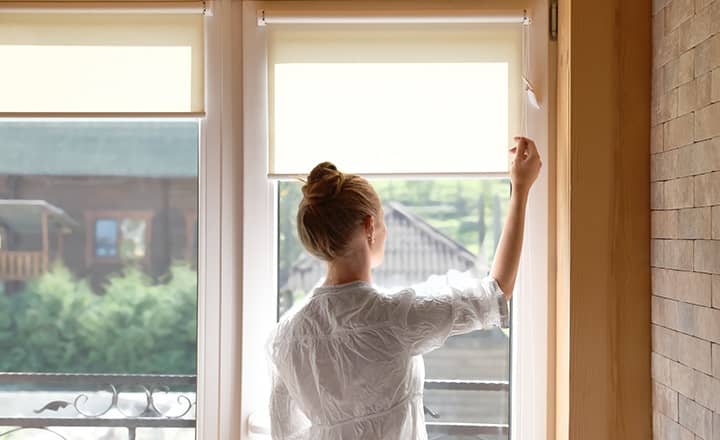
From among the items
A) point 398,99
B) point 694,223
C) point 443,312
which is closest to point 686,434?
point 694,223

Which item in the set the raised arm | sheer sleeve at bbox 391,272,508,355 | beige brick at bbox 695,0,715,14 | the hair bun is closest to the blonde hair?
the hair bun

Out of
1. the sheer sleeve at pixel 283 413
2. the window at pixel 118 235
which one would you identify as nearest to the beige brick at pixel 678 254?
the sheer sleeve at pixel 283 413

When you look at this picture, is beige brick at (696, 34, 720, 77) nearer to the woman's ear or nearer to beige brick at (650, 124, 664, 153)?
beige brick at (650, 124, 664, 153)

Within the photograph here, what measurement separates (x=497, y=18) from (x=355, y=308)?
82 centimetres

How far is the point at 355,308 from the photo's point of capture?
158cm

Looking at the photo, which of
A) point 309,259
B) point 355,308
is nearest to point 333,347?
point 355,308

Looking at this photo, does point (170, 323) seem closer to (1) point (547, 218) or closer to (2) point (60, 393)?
(2) point (60, 393)

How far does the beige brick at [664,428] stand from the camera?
1589mm

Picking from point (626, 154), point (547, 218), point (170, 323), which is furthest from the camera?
point (170, 323)

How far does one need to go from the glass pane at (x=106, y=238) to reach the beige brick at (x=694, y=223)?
1356 millimetres

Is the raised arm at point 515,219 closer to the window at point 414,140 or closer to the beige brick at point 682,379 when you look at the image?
the window at point 414,140

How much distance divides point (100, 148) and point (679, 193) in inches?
54.8

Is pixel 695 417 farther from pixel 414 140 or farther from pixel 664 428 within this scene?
pixel 414 140

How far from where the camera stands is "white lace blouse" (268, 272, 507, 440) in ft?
5.15
